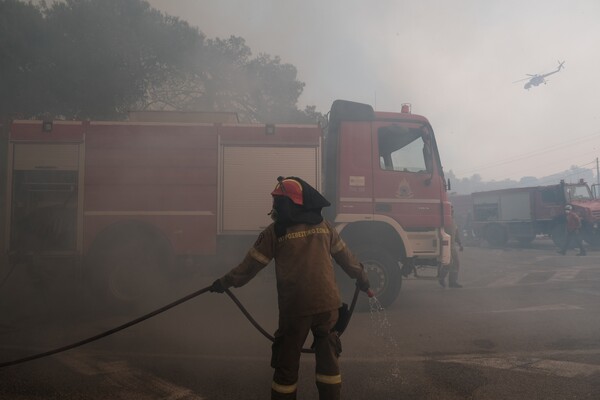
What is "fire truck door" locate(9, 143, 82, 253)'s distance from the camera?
207 inches

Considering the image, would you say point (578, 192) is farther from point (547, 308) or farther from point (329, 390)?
point (329, 390)

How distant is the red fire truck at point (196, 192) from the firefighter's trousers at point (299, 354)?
2.97 metres

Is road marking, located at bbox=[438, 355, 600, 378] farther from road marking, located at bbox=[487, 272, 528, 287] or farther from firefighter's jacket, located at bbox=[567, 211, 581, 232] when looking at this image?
firefighter's jacket, located at bbox=[567, 211, 581, 232]

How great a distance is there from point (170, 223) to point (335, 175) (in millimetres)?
2372

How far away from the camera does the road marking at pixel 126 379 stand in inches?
120

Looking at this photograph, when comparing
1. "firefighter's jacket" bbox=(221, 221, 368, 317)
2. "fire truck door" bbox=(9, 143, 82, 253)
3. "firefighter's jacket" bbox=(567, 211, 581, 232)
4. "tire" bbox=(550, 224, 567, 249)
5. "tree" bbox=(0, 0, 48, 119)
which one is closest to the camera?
"firefighter's jacket" bbox=(221, 221, 368, 317)

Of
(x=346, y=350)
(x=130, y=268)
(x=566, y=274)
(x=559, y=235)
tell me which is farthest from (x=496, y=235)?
(x=130, y=268)

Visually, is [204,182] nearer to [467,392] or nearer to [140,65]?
[467,392]

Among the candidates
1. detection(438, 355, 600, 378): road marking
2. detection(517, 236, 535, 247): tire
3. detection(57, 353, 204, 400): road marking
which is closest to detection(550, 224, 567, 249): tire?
detection(517, 236, 535, 247): tire

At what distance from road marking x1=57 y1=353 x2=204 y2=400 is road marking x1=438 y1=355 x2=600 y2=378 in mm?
2440

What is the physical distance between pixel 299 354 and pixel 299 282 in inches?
17.0

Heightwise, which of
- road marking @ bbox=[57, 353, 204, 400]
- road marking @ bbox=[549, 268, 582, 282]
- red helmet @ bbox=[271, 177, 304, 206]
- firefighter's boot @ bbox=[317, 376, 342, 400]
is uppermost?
red helmet @ bbox=[271, 177, 304, 206]

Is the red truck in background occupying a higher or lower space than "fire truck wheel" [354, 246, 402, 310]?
higher

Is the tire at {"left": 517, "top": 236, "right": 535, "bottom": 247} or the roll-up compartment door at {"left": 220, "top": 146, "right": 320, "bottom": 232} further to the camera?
the tire at {"left": 517, "top": 236, "right": 535, "bottom": 247}
